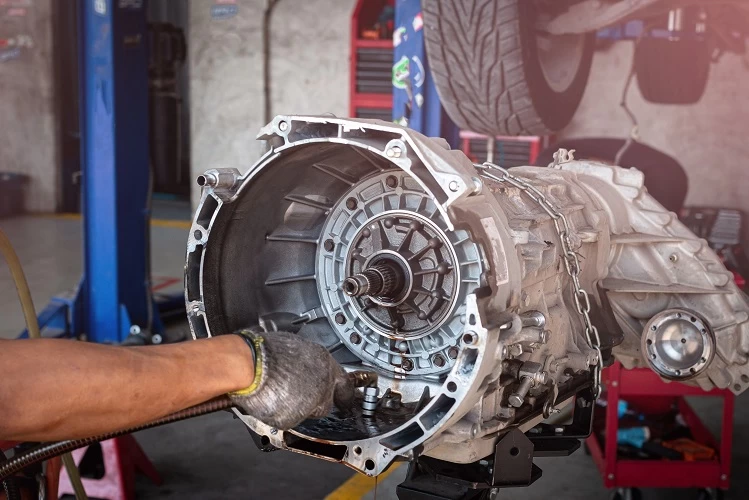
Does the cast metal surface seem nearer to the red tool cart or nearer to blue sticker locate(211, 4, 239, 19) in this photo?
the red tool cart

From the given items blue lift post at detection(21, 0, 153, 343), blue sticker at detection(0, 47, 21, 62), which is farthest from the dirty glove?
blue sticker at detection(0, 47, 21, 62)

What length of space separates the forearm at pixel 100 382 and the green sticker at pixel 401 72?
2.87m

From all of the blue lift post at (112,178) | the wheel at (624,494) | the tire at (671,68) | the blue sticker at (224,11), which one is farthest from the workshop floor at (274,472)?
the blue sticker at (224,11)

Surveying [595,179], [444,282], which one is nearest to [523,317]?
[444,282]

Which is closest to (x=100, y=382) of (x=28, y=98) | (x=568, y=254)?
(x=568, y=254)

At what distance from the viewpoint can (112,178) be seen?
4.50m

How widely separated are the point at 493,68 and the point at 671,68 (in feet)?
11.7

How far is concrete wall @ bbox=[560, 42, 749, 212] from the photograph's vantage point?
284 inches

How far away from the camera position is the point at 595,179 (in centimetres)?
230

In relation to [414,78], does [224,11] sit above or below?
above

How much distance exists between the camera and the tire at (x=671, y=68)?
19.5 ft

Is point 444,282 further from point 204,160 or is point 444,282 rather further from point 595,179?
point 204,160

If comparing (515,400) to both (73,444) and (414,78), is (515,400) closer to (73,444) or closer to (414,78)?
(73,444)

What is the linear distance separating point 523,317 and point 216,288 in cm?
65
